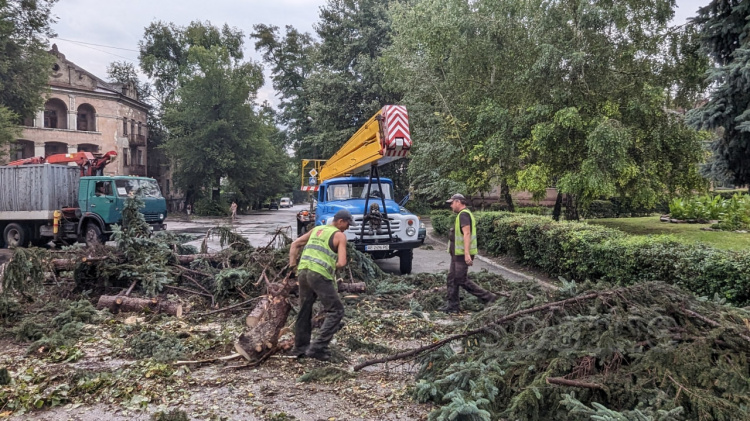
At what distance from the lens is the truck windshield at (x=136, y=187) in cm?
1548

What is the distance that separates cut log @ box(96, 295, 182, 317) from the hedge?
19.6ft

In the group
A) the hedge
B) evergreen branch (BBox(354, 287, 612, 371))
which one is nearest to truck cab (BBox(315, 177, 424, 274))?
the hedge

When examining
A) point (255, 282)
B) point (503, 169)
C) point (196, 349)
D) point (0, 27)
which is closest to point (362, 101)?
point (503, 169)

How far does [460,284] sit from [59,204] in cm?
1405

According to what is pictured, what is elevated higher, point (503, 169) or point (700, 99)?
point (700, 99)

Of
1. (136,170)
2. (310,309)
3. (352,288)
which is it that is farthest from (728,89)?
(136,170)

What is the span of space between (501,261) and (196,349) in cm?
893

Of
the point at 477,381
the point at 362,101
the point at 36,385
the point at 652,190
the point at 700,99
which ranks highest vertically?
the point at 362,101

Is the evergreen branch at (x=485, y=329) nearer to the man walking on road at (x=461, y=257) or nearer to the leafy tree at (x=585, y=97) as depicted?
the man walking on road at (x=461, y=257)

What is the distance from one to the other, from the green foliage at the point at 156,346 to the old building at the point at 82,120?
40.5 m

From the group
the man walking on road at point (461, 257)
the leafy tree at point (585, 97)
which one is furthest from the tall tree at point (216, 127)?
the man walking on road at point (461, 257)

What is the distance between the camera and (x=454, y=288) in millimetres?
7512

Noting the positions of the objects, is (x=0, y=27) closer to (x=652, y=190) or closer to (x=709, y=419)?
(x=652, y=190)

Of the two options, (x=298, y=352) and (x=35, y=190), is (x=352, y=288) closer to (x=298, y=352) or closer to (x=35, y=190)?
(x=298, y=352)
